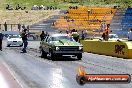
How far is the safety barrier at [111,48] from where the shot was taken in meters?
27.4

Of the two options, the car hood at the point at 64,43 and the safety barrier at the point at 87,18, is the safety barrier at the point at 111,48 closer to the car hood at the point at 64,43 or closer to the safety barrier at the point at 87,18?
the car hood at the point at 64,43

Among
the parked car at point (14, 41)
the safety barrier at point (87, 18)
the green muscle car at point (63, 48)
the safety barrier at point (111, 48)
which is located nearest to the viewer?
the green muscle car at point (63, 48)

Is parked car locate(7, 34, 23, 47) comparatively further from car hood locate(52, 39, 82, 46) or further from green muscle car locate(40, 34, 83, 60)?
car hood locate(52, 39, 82, 46)

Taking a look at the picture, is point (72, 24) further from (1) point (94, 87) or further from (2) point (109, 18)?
(1) point (94, 87)

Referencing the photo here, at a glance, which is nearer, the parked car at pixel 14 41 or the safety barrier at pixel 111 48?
the safety barrier at pixel 111 48

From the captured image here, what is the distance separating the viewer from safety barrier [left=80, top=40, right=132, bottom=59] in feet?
89.8

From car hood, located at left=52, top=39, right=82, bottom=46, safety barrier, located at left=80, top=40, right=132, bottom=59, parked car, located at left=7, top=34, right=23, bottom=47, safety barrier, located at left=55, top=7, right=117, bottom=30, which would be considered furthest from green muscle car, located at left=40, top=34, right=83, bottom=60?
safety barrier, located at left=55, top=7, right=117, bottom=30

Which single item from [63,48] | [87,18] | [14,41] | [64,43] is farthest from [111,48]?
[87,18]

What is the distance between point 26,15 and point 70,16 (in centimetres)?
945

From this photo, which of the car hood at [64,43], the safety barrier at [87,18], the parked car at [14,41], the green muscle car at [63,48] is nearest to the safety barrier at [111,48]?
the green muscle car at [63,48]

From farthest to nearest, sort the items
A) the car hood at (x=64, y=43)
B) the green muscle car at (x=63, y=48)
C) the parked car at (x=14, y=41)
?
the parked car at (x=14, y=41) < the car hood at (x=64, y=43) < the green muscle car at (x=63, y=48)

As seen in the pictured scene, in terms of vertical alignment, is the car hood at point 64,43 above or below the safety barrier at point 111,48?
above

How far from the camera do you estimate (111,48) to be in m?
30.3

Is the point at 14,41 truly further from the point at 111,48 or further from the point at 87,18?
the point at 87,18
